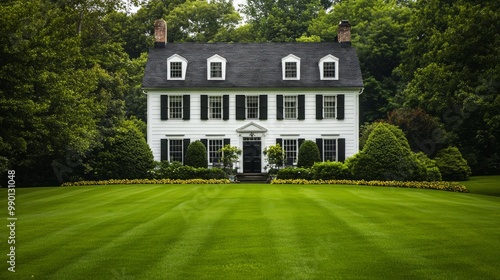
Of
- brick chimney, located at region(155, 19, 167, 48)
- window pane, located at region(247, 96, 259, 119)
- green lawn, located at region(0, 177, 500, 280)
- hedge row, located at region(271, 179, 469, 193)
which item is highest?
brick chimney, located at region(155, 19, 167, 48)

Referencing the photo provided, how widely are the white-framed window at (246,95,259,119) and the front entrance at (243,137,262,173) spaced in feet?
4.44

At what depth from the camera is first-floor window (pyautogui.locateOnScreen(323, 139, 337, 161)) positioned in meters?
37.4

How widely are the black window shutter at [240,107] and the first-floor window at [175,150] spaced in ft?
12.1

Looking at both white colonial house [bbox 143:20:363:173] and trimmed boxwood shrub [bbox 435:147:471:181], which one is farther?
white colonial house [bbox 143:20:363:173]

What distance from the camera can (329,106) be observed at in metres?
37.8

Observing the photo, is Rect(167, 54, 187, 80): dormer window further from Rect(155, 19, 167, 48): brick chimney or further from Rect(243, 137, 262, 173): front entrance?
Rect(243, 137, 262, 173): front entrance

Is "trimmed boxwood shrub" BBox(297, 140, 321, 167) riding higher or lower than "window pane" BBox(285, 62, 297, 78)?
lower

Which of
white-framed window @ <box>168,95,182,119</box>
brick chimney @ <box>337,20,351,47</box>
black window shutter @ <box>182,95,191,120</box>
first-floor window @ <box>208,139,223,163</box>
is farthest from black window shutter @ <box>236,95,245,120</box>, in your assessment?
brick chimney @ <box>337,20,351,47</box>

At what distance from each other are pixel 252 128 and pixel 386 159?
391 inches

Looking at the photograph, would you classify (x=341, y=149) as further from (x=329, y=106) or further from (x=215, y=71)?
(x=215, y=71)

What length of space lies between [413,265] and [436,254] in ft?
3.16

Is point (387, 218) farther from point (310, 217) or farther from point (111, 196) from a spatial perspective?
point (111, 196)

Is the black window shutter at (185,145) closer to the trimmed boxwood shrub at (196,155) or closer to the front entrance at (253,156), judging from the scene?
the trimmed boxwood shrub at (196,155)

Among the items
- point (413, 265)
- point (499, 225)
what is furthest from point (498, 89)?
point (413, 265)
